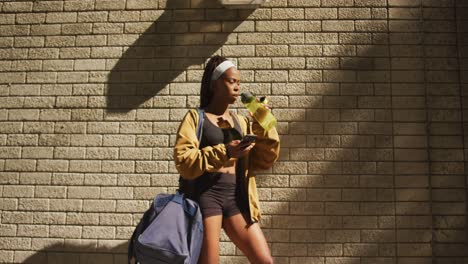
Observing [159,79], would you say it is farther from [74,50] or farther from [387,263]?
[387,263]

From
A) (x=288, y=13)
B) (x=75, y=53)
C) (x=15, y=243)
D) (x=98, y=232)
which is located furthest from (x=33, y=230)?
(x=288, y=13)

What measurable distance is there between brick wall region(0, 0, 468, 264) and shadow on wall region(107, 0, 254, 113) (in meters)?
0.01

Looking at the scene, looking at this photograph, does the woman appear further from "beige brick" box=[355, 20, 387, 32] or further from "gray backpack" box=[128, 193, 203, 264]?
"beige brick" box=[355, 20, 387, 32]

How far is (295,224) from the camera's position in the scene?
13.2ft

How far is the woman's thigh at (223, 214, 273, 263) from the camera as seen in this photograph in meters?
2.88

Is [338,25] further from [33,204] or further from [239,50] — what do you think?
[33,204]

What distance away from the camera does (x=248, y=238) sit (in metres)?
2.90

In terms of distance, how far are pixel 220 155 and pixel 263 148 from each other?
1.41ft

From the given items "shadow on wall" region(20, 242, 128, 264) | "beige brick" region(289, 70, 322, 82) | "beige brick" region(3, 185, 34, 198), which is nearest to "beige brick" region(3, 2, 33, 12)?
"beige brick" region(3, 185, 34, 198)

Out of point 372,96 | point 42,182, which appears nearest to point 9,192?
point 42,182

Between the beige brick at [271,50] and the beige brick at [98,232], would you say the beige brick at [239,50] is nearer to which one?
the beige brick at [271,50]

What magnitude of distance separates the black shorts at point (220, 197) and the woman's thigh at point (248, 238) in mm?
57

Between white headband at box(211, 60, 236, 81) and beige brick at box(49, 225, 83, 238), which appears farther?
beige brick at box(49, 225, 83, 238)

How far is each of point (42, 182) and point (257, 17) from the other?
2.60 meters
